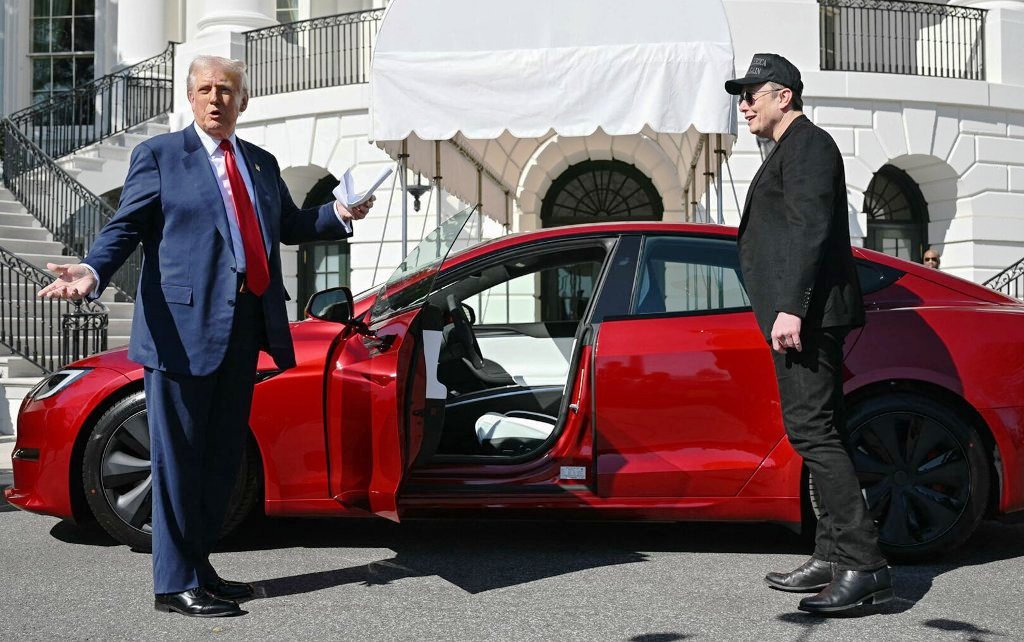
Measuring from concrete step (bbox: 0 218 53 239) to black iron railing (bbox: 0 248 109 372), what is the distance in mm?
2112

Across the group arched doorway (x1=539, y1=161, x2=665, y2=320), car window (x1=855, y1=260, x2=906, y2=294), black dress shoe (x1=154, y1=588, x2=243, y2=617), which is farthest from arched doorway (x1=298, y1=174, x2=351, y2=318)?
black dress shoe (x1=154, y1=588, x2=243, y2=617)

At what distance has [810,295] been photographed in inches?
141

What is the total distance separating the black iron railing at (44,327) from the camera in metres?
10.6

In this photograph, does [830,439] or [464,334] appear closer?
[830,439]

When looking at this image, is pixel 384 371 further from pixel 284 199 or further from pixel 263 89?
pixel 263 89

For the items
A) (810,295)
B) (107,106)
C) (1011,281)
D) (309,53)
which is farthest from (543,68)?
(107,106)

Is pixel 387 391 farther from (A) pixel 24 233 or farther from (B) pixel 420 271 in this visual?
(A) pixel 24 233

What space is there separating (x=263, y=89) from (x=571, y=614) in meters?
15.2

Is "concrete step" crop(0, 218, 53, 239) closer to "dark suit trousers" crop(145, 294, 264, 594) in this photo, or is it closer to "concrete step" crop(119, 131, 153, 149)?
"concrete step" crop(119, 131, 153, 149)

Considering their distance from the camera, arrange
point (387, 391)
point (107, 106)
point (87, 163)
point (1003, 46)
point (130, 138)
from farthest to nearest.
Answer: point (107, 106)
point (130, 138)
point (87, 163)
point (1003, 46)
point (387, 391)

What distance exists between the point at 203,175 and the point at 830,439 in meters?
2.34

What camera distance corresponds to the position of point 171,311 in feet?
11.8

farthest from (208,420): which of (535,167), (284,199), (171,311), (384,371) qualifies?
(535,167)

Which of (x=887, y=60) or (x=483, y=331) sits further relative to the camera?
(x=887, y=60)
